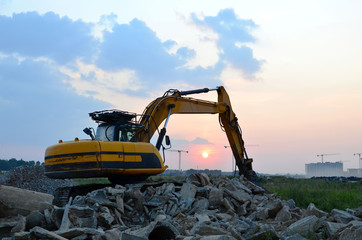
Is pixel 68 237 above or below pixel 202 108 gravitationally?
below

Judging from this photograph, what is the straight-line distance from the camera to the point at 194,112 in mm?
15070

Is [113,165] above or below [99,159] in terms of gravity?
below

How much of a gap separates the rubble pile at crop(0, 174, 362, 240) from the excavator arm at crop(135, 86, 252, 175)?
1996 mm

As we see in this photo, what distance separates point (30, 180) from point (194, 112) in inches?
414

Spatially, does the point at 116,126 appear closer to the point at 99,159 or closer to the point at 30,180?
the point at 99,159

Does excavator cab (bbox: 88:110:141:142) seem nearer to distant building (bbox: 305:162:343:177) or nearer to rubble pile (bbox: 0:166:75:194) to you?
rubble pile (bbox: 0:166:75:194)

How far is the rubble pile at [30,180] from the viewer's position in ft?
65.2

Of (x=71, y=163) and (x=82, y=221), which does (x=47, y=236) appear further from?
(x=71, y=163)

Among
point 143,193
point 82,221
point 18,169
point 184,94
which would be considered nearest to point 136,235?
point 82,221

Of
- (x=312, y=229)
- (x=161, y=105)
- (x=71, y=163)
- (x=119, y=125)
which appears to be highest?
(x=161, y=105)

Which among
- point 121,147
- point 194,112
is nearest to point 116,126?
point 121,147

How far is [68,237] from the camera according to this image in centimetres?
609

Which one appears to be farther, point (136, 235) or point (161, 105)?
point (161, 105)

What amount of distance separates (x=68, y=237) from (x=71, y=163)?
495cm
